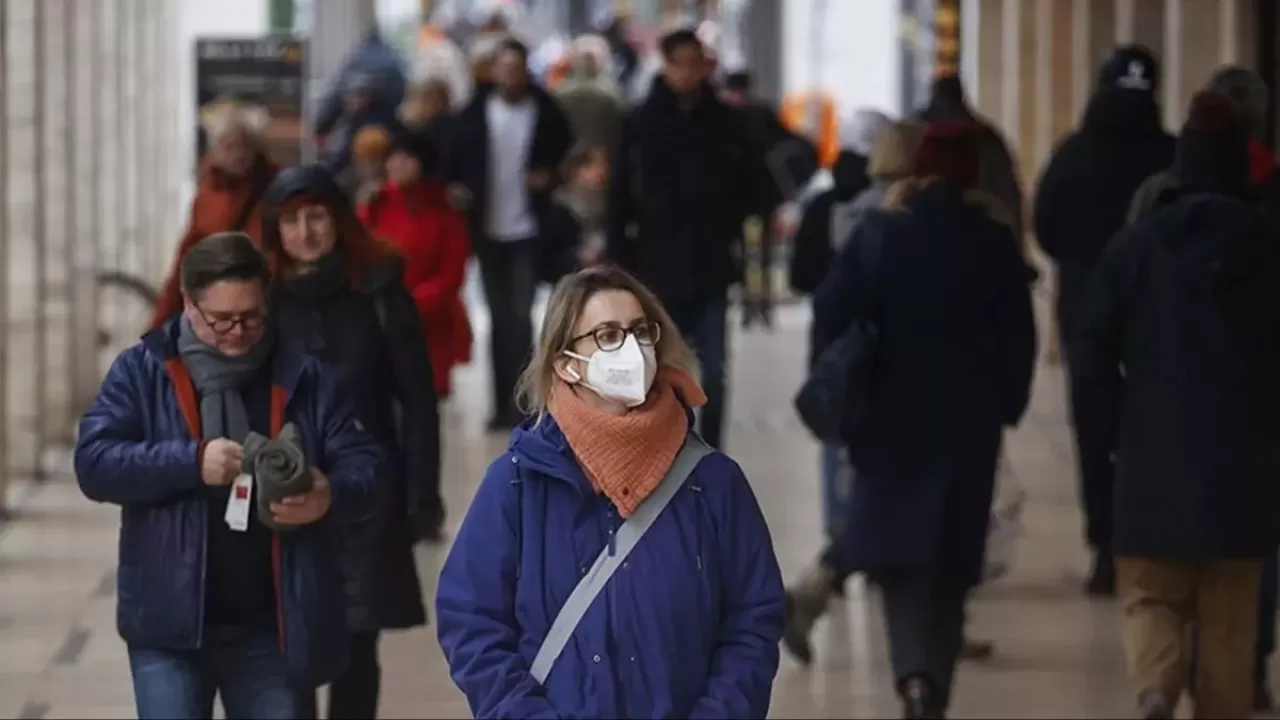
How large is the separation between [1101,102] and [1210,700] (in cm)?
361

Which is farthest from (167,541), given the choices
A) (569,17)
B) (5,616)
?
(569,17)

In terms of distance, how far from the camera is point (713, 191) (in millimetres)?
13664

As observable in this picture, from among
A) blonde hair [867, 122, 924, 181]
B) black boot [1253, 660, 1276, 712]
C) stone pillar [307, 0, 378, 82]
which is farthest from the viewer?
stone pillar [307, 0, 378, 82]

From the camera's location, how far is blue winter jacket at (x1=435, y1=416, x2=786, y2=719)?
17.7 feet

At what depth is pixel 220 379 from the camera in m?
6.86

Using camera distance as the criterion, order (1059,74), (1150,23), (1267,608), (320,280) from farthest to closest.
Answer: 1. (1059,74)
2. (1150,23)
3. (1267,608)
4. (320,280)

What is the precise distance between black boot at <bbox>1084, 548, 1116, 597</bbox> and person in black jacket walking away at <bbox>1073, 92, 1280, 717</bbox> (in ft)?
10.7

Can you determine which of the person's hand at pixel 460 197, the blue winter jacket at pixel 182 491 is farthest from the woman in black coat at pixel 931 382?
the person's hand at pixel 460 197

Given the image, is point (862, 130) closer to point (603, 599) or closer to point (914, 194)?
point (914, 194)

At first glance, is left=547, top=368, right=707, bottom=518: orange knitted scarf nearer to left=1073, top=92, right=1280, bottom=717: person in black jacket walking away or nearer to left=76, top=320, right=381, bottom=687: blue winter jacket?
left=76, top=320, right=381, bottom=687: blue winter jacket

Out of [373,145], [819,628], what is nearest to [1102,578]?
[819,628]

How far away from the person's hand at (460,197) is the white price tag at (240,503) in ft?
31.6

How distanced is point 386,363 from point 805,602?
8.29 feet

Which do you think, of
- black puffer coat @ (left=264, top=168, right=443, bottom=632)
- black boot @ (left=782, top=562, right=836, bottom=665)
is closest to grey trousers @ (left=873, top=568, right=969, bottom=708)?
black boot @ (left=782, top=562, right=836, bottom=665)
